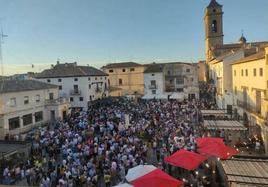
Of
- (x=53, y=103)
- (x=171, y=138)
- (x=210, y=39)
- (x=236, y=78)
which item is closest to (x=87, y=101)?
(x=53, y=103)

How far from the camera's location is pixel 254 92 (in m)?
25.3

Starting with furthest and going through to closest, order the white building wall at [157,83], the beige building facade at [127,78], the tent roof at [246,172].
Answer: the beige building facade at [127,78] < the white building wall at [157,83] < the tent roof at [246,172]

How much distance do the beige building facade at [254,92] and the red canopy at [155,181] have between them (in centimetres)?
1231

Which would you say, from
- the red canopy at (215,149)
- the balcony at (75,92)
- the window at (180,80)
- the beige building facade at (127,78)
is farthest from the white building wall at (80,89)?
the red canopy at (215,149)

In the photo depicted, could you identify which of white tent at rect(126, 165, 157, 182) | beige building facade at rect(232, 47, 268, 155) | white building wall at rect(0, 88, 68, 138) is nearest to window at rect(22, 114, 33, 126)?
white building wall at rect(0, 88, 68, 138)

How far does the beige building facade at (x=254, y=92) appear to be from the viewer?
2197 centimetres

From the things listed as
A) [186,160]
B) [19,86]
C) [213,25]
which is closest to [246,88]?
[186,160]

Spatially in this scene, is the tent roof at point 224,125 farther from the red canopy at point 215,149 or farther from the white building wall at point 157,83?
the white building wall at point 157,83

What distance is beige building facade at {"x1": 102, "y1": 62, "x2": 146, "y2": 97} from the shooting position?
60.8 metres

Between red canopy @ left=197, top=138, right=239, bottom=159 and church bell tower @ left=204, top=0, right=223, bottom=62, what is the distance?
141 ft

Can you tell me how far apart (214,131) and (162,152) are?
6.33m

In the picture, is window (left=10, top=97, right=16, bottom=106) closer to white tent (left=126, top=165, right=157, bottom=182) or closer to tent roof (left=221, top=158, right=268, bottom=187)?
white tent (left=126, top=165, right=157, bottom=182)

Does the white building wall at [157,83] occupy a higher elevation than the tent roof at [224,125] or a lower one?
higher

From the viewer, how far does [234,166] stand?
438 inches
